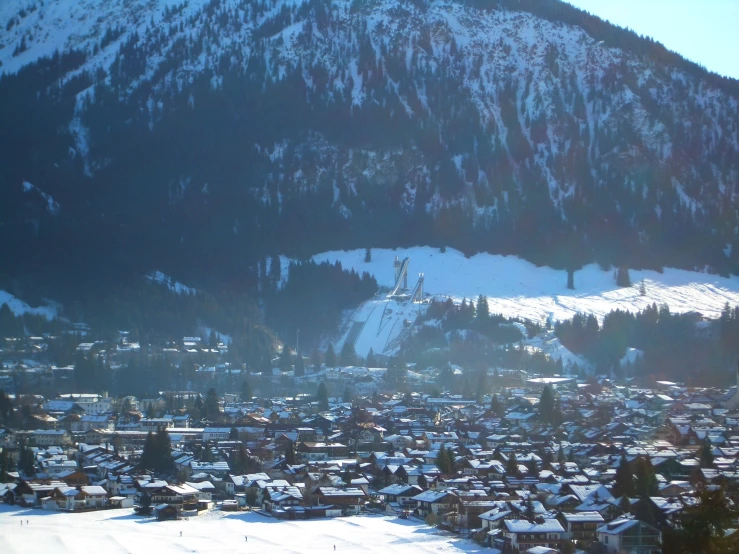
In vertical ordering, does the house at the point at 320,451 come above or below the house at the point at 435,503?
above

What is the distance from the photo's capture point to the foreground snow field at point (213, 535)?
37.9 m

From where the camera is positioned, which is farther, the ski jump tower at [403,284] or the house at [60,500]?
the ski jump tower at [403,284]

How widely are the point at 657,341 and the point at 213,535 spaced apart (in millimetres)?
56466

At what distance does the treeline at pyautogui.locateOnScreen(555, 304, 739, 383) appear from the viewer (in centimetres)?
8856

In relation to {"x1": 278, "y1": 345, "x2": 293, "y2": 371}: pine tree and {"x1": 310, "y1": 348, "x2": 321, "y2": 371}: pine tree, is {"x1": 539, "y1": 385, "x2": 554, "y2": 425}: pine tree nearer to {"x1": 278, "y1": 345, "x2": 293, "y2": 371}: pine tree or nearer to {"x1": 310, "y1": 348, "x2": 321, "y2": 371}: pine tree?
{"x1": 310, "y1": 348, "x2": 321, "y2": 371}: pine tree

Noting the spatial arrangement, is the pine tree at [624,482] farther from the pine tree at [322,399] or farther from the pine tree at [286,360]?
the pine tree at [286,360]

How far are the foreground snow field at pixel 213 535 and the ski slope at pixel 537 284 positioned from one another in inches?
2334

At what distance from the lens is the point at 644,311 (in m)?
97.4

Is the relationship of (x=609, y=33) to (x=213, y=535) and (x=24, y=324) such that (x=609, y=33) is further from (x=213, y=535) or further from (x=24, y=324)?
(x=213, y=535)

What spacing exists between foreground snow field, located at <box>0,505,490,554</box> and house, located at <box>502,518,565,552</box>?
1.01 meters

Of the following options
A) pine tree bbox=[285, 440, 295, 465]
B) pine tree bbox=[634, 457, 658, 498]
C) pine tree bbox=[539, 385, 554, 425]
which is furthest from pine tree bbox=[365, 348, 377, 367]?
pine tree bbox=[634, 457, 658, 498]

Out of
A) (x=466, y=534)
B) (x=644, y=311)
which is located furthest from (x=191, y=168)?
(x=466, y=534)

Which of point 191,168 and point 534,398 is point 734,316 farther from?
point 191,168

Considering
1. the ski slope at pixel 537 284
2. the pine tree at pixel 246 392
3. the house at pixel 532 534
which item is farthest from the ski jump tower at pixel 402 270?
the house at pixel 532 534
